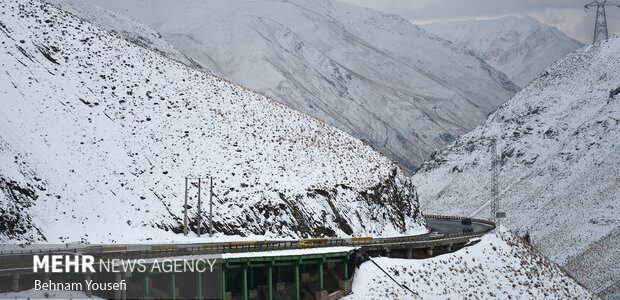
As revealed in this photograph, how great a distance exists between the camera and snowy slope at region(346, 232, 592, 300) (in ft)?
206

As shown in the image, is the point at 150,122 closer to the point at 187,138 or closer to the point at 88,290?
the point at 187,138

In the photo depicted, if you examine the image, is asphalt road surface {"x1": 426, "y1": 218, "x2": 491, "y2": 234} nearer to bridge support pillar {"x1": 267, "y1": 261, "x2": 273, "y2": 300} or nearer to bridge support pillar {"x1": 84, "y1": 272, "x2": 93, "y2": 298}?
bridge support pillar {"x1": 267, "y1": 261, "x2": 273, "y2": 300}

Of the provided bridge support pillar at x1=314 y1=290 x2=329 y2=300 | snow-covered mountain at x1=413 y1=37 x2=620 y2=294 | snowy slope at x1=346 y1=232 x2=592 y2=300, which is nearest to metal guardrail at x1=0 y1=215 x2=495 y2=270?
snowy slope at x1=346 y1=232 x2=592 y2=300

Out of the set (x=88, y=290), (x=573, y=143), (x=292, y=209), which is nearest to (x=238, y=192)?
(x=292, y=209)

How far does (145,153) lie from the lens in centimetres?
7956

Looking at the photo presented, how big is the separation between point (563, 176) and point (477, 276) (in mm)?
97520

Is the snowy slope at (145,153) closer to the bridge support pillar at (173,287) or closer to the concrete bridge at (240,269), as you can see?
the concrete bridge at (240,269)

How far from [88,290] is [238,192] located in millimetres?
34243

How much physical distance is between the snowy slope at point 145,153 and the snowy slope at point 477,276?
12.6 meters

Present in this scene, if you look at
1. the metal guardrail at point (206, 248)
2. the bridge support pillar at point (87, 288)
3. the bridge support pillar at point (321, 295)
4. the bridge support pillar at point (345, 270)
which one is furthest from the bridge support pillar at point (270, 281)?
the bridge support pillar at point (87, 288)

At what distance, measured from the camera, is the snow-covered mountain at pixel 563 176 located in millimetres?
134000

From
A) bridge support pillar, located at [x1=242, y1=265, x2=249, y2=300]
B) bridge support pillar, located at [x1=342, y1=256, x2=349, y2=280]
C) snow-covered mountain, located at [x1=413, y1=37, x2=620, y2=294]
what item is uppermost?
snow-covered mountain, located at [x1=413, y1=37, x2=620, y2=294]

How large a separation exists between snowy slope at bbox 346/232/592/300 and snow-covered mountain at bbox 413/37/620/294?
34.9 metres

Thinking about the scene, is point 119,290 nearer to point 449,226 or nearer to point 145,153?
point 145,153
